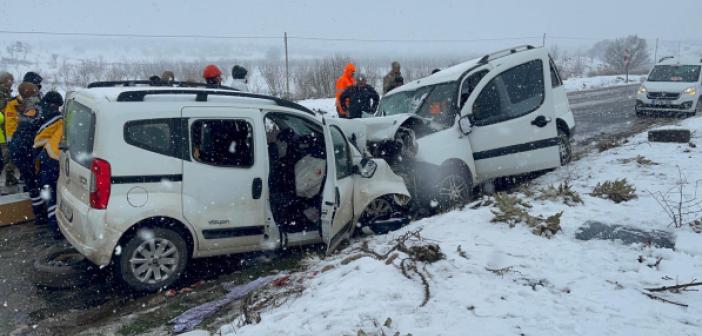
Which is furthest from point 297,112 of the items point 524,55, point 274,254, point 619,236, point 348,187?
point 524,55

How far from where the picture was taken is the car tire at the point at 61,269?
477 centimetres

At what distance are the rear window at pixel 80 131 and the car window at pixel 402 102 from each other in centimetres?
431

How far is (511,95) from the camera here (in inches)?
277

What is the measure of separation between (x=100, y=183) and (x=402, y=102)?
15.5 feet

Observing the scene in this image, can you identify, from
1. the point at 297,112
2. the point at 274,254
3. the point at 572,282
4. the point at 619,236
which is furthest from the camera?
the point at 274,254

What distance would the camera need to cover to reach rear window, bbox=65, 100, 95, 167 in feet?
14.0

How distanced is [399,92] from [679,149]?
16.4 ft

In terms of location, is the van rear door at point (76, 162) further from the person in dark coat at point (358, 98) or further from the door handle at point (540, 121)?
the door handle at point (540, 121)

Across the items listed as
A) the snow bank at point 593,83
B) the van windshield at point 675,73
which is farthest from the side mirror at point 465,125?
the snow bank at point 593,83

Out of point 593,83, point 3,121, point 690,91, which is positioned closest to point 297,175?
point 3,121

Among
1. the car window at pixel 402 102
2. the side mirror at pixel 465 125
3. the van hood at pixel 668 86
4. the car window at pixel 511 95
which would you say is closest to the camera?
the side mirror at pixel 465 125

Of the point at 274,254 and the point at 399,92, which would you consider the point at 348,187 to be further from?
the point at 399,92

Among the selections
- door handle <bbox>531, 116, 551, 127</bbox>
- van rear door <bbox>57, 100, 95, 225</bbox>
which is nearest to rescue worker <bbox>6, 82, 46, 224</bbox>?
van rear door <bbox>57, 100, 95, 225</bbox>

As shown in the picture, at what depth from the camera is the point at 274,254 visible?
18.1 ft
